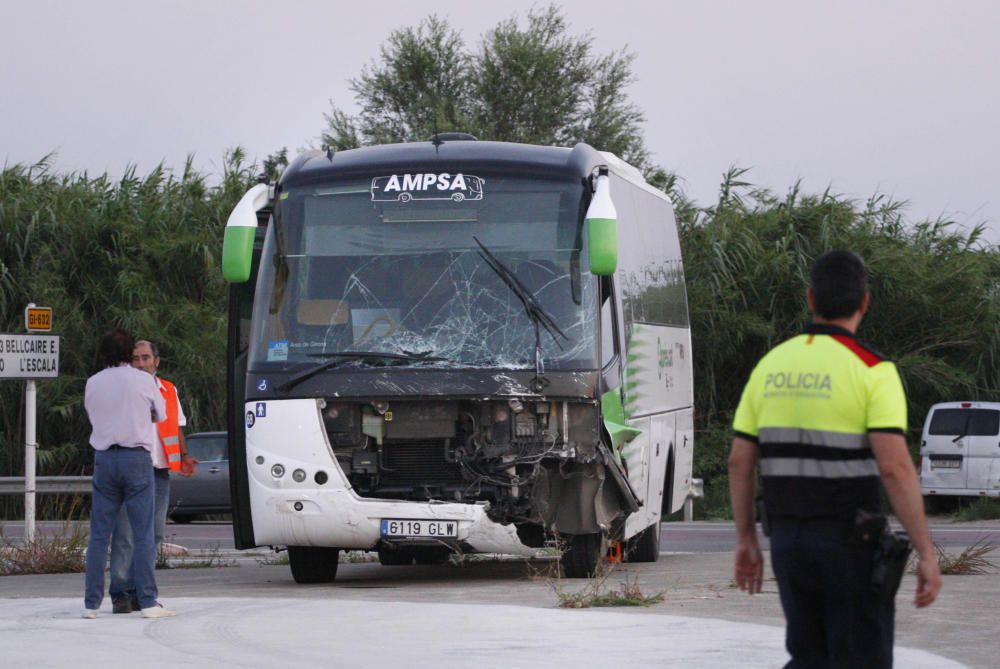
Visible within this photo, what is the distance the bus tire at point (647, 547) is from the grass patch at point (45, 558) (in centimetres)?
513

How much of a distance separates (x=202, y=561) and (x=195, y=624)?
7531mm

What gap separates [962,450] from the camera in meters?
27.6

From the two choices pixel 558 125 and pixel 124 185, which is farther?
pixel 558 125

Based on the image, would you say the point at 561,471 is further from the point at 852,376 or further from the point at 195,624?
the point at 852,376

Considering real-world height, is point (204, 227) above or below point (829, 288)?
above

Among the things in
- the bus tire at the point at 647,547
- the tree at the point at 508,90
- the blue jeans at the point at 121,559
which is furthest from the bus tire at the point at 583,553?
the tree at the point at 508,90

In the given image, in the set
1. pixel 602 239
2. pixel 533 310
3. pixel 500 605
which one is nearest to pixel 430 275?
pixel 533 310

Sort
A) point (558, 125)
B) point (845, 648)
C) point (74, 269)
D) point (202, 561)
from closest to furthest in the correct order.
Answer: point (845, 648) < point (202, 561) < point (74, 269) < point (558, 125)

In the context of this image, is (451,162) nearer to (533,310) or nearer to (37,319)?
(533,310)

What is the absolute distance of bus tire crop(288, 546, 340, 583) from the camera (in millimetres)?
14633

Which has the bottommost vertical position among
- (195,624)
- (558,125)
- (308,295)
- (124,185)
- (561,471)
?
(195,624)

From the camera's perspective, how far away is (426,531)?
44.1 ft

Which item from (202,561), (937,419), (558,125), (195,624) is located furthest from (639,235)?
(558,125)

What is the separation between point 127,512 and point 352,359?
2567 mm
